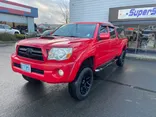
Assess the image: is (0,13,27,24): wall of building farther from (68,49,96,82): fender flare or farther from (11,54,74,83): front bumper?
(68,49,96,82): fender flare

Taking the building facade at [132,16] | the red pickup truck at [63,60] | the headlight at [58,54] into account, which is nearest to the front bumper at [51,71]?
the red pickup truck at [63,60]

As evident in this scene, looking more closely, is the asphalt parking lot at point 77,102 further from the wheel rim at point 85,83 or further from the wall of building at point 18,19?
the wall of building at point 18,19

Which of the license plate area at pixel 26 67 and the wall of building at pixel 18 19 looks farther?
the wall of building at pixel 18 19

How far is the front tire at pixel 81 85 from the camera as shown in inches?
121

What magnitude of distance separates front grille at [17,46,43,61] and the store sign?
8866mm

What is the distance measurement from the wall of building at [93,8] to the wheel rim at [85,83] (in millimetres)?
8965

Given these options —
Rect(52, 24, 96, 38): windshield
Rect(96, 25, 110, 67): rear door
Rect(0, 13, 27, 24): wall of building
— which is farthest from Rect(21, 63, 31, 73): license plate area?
Rect(0, 13, 27, 24): wall of building

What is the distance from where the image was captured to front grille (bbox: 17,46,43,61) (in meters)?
2.83

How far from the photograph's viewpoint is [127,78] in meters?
4.96

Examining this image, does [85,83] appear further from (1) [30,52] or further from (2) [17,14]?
(2) [17,14]

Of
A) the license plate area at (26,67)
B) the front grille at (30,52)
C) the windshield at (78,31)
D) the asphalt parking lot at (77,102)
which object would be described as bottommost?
the asphalt parking lot at (77,102)

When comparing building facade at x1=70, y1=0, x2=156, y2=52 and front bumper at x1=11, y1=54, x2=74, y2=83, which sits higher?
building facade at x1=70, y1=0, x2=156, y2=52

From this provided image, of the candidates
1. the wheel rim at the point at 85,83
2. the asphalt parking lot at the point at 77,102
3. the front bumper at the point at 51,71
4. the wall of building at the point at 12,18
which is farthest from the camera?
the wall of building at the point at 12,18

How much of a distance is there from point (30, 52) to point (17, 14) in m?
26.5
